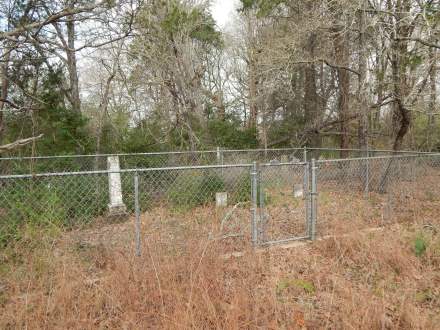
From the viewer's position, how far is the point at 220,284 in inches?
126

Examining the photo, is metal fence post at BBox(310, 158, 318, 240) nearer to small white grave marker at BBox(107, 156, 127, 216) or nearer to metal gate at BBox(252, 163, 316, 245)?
metal gate at BBox(252, 163, 316, 245)

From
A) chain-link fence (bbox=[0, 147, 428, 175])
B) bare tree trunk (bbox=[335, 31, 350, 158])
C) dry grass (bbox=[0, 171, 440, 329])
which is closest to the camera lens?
dry grass (bbox=[0, 171, 440, 329])

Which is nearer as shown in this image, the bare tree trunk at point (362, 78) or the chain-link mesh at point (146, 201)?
the chain-link mesh at point (146, 201)

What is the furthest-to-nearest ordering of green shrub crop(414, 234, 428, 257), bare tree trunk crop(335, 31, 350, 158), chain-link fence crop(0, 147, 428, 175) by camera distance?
1. bare tree trunk crop(335, 31, 350, 158)
2. chain-link fence crop(0, 147, 428, 175)
3. green shrub crop(414, 234, 428, 257)

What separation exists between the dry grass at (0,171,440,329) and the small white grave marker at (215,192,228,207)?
6.33ft

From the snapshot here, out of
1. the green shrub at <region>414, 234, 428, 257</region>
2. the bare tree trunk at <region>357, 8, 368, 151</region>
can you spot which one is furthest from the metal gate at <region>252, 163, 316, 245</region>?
the bare tree trunk at <region>357, 8, 368, 151</region>

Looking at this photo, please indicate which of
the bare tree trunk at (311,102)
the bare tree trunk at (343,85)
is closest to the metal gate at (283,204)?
the bare tree trunk at (343,85)

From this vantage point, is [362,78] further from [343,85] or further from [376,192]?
[376,192]

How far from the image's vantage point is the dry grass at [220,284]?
2791mm

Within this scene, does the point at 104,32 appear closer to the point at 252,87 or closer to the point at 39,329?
the point at 39,329

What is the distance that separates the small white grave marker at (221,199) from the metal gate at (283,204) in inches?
27.7

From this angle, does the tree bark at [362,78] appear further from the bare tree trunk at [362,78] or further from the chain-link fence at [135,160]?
the chain-link fence at [135,160]

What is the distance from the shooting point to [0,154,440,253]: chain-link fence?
16.4ft

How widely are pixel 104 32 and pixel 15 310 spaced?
21.0 ft
